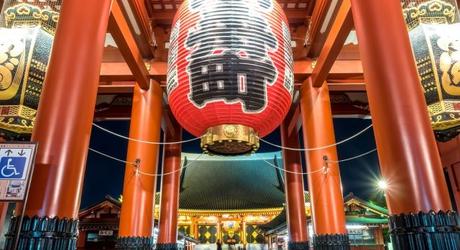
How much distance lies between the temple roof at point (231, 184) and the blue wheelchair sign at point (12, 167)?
17169 millimetres

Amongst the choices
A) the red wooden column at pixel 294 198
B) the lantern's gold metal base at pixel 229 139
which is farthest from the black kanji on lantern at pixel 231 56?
the red wooden column at pixel 294 198

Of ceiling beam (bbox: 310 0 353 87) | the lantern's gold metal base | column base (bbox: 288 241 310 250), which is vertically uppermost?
ceiling beam (bbox: 310 0 353 87)

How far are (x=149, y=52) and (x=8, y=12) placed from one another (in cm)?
308

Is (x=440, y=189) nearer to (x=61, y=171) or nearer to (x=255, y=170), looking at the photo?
(x=61, y=171)

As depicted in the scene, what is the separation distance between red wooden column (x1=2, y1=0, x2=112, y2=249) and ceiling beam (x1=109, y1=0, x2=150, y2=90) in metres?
1.47

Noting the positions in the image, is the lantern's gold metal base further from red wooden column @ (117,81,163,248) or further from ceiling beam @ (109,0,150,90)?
red wooden column @ (117,81,163,248)

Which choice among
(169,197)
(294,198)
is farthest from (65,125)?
(294,198)

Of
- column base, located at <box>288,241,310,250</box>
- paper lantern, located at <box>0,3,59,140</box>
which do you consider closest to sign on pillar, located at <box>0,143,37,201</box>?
paper lantern, located at <box>0,3,59,140</box>

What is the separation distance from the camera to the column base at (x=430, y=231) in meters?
2.83

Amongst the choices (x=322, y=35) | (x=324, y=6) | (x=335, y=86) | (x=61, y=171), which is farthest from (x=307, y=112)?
(x=61, y=171)

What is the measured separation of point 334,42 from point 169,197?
23.4 ft

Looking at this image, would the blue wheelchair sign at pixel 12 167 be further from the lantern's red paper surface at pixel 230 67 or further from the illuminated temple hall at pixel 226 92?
the lantern's red paper surface at pixel 230 67

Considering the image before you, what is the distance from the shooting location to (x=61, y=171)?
3.16m

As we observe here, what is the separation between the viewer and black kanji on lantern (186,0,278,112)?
3070 mm
